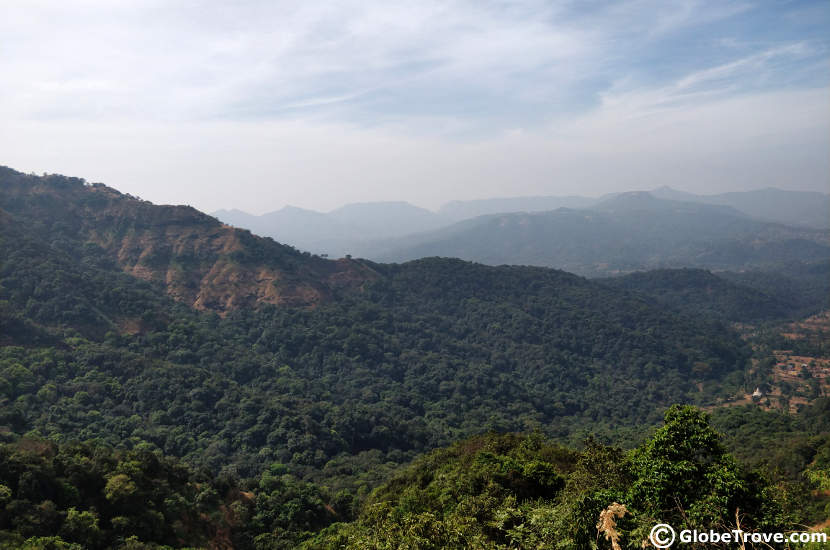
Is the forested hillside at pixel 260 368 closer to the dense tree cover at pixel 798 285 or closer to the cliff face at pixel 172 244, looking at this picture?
the cliff face at pixel 172 244

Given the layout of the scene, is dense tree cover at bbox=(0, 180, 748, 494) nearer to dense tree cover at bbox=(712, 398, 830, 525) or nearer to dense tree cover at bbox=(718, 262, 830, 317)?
dense tree cover at bbox=(712, 398, 830, 525)

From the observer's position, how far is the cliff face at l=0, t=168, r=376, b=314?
82.2 metres

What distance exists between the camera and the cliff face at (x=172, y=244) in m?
Result: 82.2

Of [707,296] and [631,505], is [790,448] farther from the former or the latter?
[707,296]

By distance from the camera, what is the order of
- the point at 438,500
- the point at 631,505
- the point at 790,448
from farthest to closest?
the point at 790,448 < the point at 438,500 < the point at 631,505

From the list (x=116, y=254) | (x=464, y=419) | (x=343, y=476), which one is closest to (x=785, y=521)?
(x=343, y=476)

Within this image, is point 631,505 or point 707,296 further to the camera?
point 707,296

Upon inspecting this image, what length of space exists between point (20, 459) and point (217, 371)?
3703 centimetres

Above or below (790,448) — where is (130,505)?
above

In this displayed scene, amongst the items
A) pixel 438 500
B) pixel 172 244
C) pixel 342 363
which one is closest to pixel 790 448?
pixel 438 500

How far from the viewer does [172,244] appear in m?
89.6

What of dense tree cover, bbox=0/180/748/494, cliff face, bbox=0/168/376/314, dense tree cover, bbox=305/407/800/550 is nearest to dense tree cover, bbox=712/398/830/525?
dense tree cover, bbox=305/407/800/550

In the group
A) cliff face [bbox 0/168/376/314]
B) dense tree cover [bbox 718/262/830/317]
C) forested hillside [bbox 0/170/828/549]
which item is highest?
cliff face [bbox 0/168/376/314]

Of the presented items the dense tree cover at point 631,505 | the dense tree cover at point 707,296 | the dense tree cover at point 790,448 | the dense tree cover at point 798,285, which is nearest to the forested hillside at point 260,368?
the dense tree cover at point 631,505
